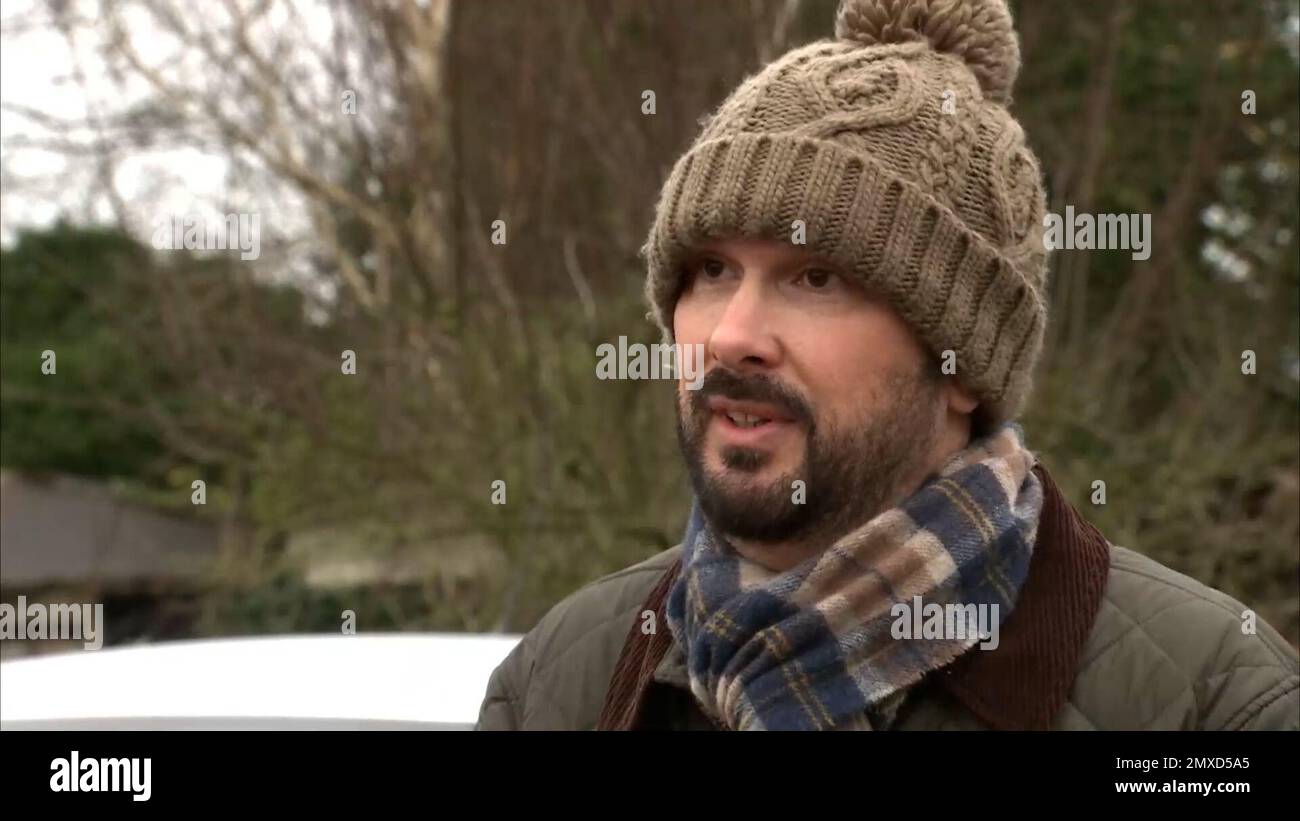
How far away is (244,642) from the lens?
335cm

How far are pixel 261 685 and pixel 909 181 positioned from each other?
5.19 feet

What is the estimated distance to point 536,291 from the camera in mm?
8180

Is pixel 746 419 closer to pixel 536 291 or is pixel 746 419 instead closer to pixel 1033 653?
pixel 1033 653

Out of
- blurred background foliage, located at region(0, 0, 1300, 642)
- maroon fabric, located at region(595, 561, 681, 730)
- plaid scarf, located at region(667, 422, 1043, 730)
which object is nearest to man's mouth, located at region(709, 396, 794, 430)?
plaid scarf, located at region(667, 422, 1043, 730)

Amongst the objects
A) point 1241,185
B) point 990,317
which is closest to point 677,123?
point 1241,185

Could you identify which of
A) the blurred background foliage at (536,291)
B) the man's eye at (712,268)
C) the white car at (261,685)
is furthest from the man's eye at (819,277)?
the blurred background foliage at (536,291)

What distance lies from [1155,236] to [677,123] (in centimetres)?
231

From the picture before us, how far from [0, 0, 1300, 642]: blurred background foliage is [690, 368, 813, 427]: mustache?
489 cm

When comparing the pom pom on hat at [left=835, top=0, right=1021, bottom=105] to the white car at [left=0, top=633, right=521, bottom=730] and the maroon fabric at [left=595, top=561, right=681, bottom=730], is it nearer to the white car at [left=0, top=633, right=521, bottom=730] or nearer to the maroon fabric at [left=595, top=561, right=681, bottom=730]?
the maroon fabric at [left=595, top=561, right=681, bottom=730]

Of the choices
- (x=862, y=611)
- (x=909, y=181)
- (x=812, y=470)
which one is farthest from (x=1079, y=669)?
(x=909, y=181)

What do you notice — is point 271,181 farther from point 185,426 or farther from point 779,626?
point 779,626

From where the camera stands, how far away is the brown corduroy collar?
1860 mm

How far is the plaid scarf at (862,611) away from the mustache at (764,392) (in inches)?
6.3
